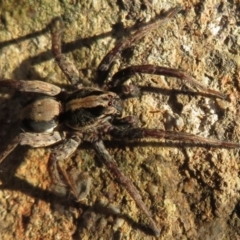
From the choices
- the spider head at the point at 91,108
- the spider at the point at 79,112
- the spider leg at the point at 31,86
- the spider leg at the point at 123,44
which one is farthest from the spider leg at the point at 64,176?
the spider leg at the point at 123,44

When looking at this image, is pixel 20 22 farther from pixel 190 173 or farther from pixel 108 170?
pixel 190 173

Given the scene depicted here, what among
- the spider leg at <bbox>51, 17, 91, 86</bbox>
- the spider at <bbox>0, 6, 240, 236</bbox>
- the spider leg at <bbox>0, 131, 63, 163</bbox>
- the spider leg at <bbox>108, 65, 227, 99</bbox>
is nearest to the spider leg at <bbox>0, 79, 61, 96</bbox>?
the spider at <bbox>0, 6, 240, 236</bbox>

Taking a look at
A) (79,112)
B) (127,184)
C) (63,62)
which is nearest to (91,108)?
(79,112)

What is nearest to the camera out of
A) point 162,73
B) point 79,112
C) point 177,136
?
point 177,136

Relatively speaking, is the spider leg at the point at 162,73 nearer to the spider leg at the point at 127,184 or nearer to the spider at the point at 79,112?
the spider at the point at 79,112

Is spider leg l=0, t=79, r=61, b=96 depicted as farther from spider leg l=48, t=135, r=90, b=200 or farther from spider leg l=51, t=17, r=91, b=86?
Answer: spider leg l=48, t=135, r=90, b=200

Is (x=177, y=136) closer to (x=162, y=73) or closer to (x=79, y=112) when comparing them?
(x=162, y=73)

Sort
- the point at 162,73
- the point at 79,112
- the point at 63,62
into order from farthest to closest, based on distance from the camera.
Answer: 1. the point at 63,62
2. the point at 79,112
3. the point at 162,73

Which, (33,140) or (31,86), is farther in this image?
(31,86)
